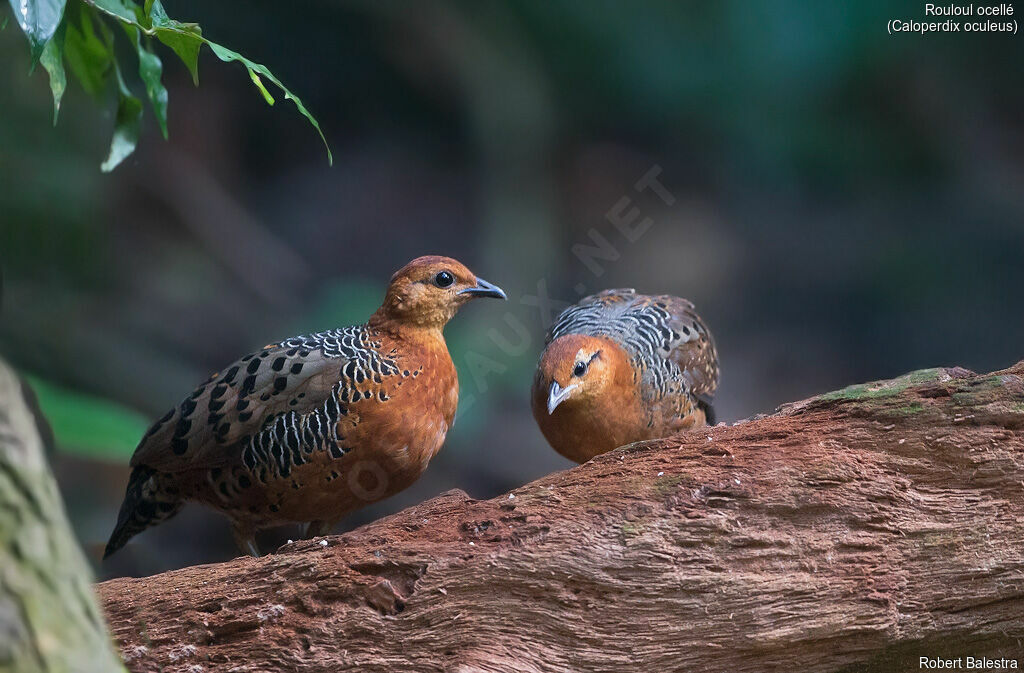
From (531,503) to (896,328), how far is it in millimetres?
2432

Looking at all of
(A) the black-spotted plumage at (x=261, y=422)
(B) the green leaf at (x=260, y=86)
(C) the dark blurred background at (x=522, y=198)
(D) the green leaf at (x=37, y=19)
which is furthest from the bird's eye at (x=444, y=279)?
(D) the green leaf at (x=37, y=19)

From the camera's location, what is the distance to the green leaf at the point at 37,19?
1656 mm

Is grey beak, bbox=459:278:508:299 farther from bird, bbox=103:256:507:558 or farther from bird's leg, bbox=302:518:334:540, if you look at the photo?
bird's leg, bbox=302:518:334:540

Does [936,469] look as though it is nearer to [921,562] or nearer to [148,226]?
[921,562]

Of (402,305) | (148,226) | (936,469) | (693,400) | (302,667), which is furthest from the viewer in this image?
(148,226)

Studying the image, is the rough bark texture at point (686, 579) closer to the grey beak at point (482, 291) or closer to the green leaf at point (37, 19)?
the grey beak at point (482, 291)

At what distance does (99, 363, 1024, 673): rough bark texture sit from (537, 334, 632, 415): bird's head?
0.59m

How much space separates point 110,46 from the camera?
8.05 feet

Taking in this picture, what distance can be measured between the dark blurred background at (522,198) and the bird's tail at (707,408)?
718mm

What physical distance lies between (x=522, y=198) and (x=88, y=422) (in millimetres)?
1955

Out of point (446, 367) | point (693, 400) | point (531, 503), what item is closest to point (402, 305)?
point (446, 367)

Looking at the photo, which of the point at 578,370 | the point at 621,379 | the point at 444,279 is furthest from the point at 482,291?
the point at 621,379

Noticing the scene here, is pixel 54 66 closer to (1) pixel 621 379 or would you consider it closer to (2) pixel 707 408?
(1) pixel 621 379

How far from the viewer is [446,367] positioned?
109 inches
